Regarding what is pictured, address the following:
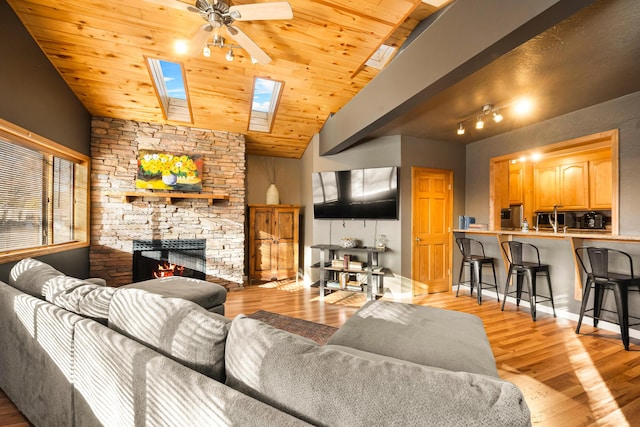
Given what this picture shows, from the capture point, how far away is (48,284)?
5.67 ft

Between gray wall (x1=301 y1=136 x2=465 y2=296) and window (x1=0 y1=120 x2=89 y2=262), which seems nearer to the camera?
window (x1=0 y1=120 x2=89 y2=262)

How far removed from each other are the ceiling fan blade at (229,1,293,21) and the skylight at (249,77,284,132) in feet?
5.11

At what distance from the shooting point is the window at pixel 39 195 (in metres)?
2.81

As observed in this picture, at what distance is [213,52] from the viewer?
134 inches

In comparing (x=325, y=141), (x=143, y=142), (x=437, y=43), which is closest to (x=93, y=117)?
(x=143, y=142)

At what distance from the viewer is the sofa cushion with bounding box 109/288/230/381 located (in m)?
0.99

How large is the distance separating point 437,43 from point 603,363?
3.00 meters

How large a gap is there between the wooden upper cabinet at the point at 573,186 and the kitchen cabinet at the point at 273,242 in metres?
4.79

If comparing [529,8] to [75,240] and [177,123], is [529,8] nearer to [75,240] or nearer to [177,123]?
[177,123]

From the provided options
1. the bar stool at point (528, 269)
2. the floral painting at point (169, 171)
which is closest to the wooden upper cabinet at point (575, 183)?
the bar stool at point (528, 269)

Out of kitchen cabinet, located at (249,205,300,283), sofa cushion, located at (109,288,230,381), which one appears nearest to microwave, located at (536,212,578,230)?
kitchen cabinet, located at (249,205,300,283)

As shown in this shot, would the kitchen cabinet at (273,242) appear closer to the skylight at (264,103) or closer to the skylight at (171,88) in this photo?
the skylight at (264,103)

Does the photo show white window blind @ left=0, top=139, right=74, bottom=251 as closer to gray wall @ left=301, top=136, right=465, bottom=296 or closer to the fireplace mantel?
the fireplace mantel

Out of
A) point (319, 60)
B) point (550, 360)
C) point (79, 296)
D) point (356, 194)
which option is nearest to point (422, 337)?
point (550, 360)
